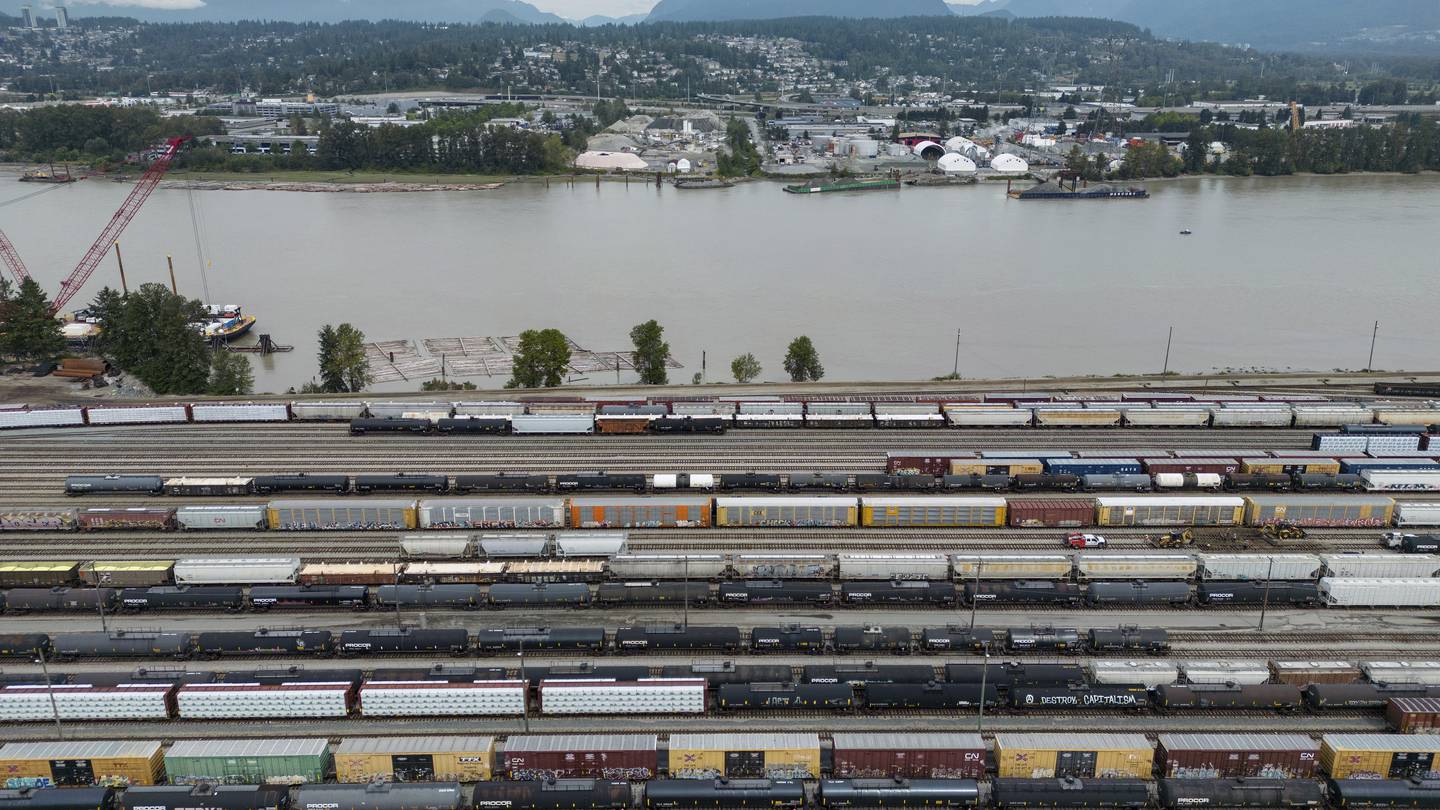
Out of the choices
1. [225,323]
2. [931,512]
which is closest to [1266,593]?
[931,512]

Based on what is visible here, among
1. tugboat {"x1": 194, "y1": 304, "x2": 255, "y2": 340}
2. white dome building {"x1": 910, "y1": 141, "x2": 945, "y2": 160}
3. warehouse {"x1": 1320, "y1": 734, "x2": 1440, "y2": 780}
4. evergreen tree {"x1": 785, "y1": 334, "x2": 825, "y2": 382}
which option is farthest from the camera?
white dome building {"x1": 910, "y1": 141, "x2": 945, "y2": 160}

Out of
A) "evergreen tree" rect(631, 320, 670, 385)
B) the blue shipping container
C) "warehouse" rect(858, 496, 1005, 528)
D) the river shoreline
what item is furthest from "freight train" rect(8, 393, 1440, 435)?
the river shoreline

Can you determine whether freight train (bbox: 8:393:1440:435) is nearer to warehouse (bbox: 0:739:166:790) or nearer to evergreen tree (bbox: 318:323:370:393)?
evergreen tree (bbox: 318:323:370:393)

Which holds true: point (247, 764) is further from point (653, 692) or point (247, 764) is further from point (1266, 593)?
point (1266, 593)

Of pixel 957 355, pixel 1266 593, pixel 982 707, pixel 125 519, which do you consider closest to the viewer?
pixel 982 707

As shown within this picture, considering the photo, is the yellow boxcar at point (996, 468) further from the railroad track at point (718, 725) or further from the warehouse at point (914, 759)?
the warehouse at point (914, 759)

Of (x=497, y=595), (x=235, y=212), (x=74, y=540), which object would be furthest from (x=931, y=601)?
(x=235, y=212)
